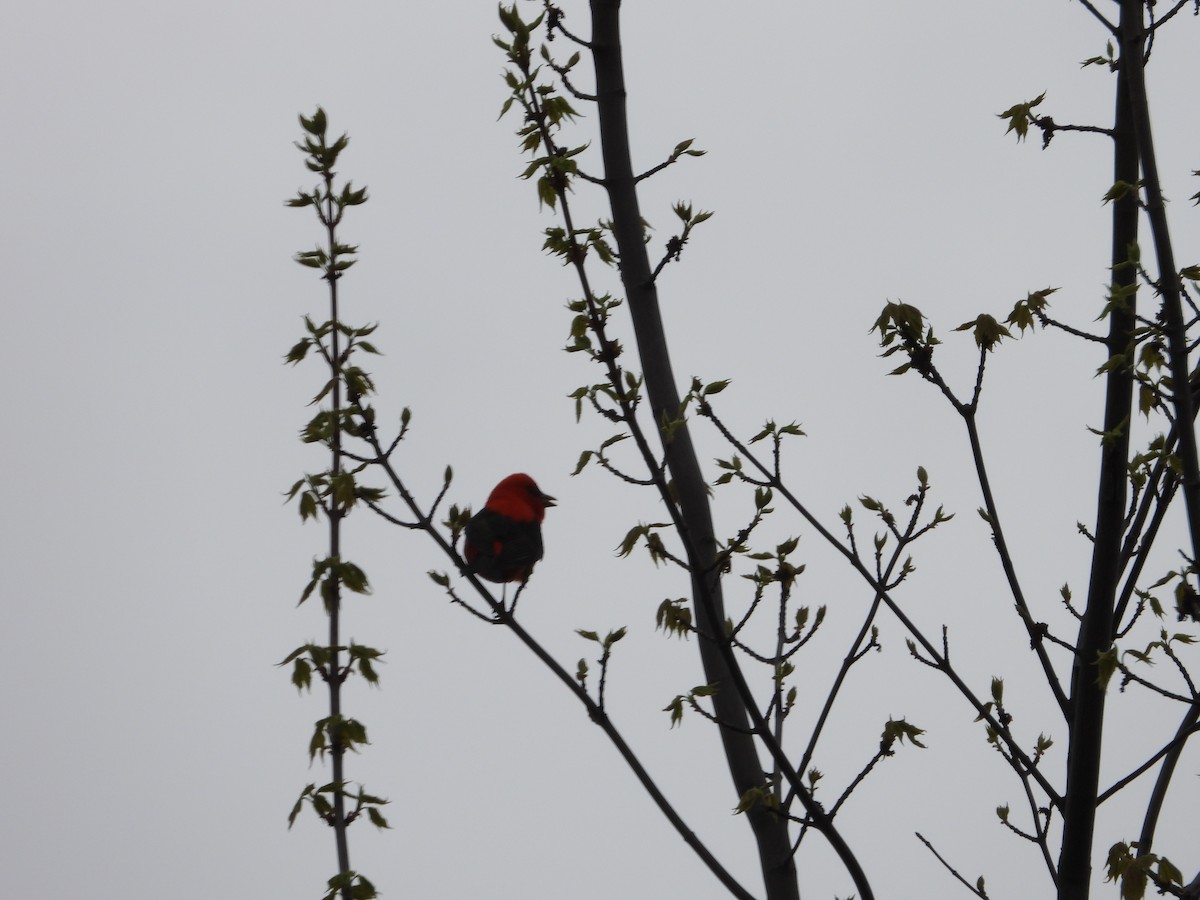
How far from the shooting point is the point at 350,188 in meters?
3.46

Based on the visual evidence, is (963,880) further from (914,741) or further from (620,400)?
(620,400)

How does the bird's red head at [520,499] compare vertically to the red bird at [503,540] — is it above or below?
above

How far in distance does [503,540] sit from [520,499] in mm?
1266

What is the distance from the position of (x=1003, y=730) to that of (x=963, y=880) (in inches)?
30.1

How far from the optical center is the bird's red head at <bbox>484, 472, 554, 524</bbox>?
23.9 ft

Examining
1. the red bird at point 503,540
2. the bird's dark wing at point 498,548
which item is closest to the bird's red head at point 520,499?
the red bird at point 503,540

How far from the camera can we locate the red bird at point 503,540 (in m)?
6.27

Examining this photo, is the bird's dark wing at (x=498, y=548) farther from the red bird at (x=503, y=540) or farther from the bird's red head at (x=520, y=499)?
the bird's red head at (x=520, y=499)

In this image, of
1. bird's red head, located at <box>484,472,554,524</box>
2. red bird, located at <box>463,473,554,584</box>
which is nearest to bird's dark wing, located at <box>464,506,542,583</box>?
red bird, located at <box>463,473,554,584</box>

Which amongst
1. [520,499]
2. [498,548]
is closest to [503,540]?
[498,548]

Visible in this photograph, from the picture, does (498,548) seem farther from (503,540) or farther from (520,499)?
(520,499)

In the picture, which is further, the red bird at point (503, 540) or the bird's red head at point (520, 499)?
the bird's red head at point (520, 499)

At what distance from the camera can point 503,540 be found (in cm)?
644

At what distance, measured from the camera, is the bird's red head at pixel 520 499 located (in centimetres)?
728
